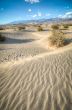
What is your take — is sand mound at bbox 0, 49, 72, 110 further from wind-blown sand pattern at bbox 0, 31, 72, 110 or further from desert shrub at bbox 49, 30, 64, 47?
desert shrub at bbox 49, 30, 64, 47

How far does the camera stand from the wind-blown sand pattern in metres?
3.57

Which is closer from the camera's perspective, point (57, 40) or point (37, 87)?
point (37, 87)

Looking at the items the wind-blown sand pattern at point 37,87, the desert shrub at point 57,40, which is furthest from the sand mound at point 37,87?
the desert shrub at point 57,40

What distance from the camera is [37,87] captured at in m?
4.41

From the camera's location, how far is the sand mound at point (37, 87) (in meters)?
3.57

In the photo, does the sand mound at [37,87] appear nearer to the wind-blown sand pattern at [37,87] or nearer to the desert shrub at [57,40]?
the wind-blown sand pattern at [37,87]

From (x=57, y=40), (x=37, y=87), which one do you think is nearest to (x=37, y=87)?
(x=37, y=87)

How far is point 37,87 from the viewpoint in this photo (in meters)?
4.41

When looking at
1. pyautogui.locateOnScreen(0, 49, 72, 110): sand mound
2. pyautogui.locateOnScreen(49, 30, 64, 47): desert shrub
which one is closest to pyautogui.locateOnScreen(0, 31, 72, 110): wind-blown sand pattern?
pyautogui.locateOnScreen(0, 49, 72, 110): sand mound

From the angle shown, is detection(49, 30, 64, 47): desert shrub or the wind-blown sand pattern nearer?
the wind-blown sand pattern

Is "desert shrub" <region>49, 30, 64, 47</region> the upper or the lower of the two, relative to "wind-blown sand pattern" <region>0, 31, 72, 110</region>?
upper

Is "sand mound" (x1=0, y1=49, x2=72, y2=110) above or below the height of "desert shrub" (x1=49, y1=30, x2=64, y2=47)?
below

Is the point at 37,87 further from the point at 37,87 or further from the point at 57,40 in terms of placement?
the point at 57,40

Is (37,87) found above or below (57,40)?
below
